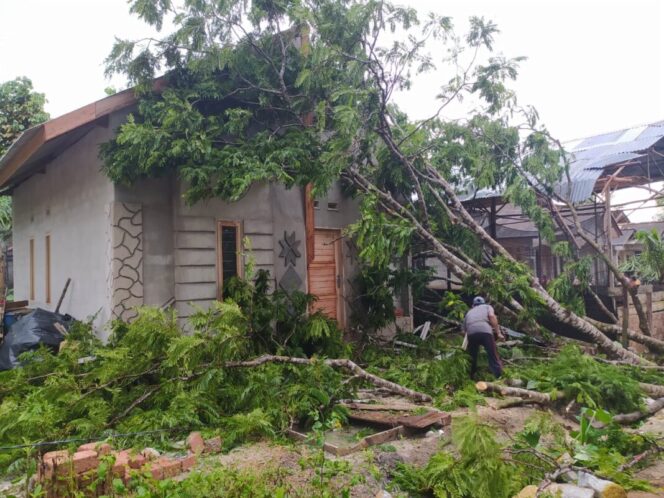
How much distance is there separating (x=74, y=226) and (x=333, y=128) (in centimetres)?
490

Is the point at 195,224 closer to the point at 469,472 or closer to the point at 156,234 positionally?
the point at 156,234

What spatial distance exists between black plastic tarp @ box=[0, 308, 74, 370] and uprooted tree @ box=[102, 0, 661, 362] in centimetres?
255

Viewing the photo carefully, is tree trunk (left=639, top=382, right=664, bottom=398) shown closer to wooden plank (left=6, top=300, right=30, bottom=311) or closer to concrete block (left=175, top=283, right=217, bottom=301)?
concrete block (left=175, top=283, right=217, bottom=301)

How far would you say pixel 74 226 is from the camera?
29.7 feet

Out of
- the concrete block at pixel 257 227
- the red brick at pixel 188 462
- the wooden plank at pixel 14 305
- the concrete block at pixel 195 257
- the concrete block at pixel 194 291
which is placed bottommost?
the red brick at pixel 188 462

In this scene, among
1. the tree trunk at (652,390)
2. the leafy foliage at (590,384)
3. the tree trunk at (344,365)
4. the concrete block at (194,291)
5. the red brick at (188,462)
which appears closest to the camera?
the red brick at (188,462)

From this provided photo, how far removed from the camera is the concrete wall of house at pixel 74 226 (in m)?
8.09

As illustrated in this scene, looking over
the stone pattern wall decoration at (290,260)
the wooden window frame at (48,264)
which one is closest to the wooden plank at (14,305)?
the wooden window frame at (48,264)

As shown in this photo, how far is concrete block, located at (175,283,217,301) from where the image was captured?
796cm

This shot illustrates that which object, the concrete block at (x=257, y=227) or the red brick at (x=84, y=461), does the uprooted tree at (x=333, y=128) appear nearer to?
the concrete block at (x=257, y=227)

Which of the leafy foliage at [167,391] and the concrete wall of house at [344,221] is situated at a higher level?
the concrete wall of house at [344,221]

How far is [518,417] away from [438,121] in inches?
201

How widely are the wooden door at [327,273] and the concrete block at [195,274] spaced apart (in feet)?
7.00

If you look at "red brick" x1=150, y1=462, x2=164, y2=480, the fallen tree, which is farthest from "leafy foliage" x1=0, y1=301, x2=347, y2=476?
the fallen tree
